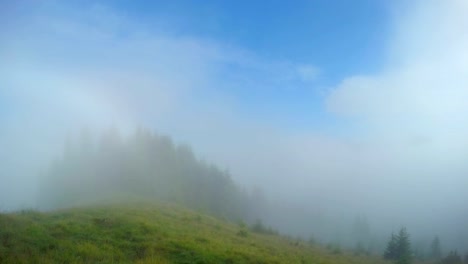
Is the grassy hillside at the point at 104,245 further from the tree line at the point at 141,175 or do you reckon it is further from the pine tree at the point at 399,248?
the tree line at the point at 141,175

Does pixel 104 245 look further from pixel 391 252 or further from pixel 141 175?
pixel 141 175

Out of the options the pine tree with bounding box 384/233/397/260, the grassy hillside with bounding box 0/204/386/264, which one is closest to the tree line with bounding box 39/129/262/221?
the pine tree with bounding box 384/233/397/260

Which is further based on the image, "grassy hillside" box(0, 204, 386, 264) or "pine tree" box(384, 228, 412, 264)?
"pine tree" box(384, 228, 412, 264)

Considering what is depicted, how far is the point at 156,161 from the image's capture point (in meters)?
82.7

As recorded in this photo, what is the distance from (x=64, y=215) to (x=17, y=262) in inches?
584

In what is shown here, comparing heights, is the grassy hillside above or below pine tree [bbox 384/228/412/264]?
below

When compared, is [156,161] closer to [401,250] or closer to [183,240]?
[401,250]

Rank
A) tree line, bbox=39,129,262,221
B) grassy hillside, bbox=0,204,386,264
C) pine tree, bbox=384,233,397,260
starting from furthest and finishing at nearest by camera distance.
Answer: tree line, bbox=39,129,262,221
pine tree, bbox=384,233,397,260
grassy hillside, bbox=0,204,386,264

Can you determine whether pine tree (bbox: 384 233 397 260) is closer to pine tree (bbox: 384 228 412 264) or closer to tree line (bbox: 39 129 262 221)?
pine tree (bbox: 384 228 412 264)

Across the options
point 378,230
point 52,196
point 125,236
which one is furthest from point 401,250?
point 378,230

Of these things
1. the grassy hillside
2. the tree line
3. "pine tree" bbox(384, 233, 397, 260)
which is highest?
the tree line

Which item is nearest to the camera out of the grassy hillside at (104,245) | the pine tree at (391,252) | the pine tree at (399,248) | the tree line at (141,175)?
the grassy hillside at (104,245)

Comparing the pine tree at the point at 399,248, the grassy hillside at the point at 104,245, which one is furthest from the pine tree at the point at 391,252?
the grassy hillside at the point at 104,245

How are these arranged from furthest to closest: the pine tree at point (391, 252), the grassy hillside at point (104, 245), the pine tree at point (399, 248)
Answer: the pine tree at point (391, 252), the pine tree at point (399, 248), the grassy hillside at point (104, 245)
